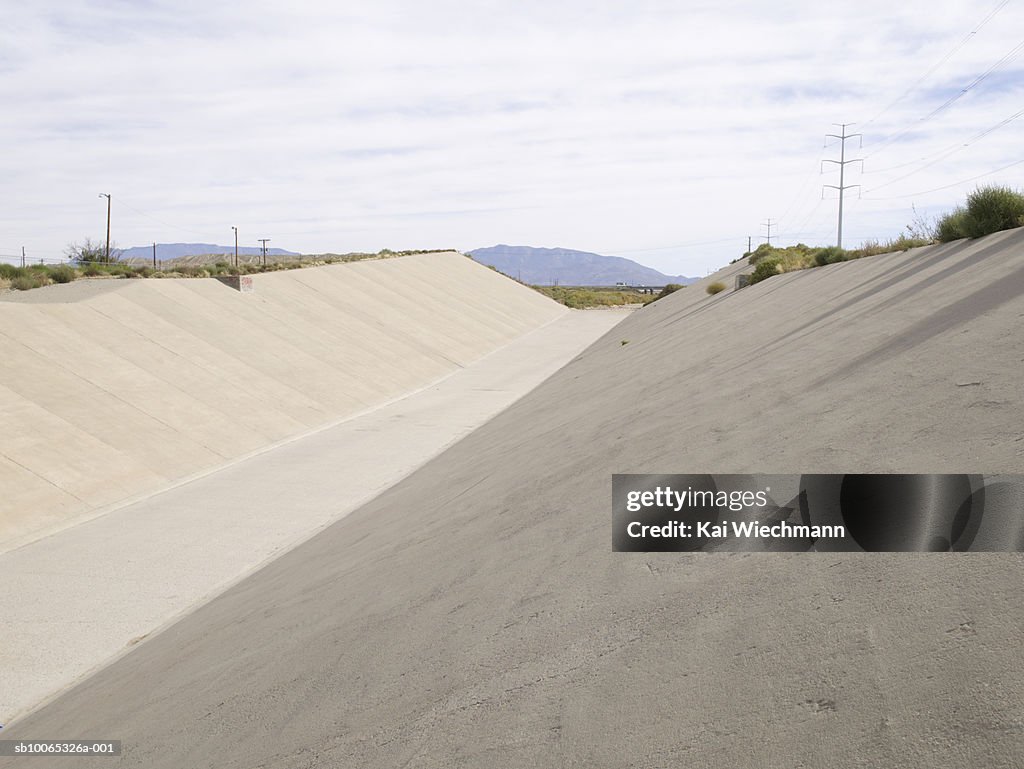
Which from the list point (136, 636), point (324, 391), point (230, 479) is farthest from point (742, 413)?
point (324, 391)

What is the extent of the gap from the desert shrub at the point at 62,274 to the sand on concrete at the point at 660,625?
108 ft

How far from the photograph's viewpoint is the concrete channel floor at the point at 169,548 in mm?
9656

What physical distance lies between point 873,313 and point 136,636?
9227 mm

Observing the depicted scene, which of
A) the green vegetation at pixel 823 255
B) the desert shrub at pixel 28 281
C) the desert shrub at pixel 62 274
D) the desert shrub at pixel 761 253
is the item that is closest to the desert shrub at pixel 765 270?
the green vegetation at pixel 823 255

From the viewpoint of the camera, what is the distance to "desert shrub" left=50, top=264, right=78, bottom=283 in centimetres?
3838

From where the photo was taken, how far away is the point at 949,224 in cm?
1456

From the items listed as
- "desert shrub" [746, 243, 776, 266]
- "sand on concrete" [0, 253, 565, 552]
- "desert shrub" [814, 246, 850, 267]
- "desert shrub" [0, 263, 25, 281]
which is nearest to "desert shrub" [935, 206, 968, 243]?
"desert shrub" [814, 246, 850, 267]

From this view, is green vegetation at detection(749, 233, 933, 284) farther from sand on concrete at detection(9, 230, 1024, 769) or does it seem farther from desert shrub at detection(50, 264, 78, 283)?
desert shrub at detection(50, 264, 78, 283)

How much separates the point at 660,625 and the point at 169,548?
1072 cm

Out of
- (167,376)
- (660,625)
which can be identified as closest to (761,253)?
(167,376)

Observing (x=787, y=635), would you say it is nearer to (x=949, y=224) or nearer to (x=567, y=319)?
(x=949, y=224)

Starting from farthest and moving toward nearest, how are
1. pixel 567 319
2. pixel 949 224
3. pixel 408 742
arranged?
pixel 567 319, pixel 949 224, pixel 408 742

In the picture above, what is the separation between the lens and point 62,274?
127 ft

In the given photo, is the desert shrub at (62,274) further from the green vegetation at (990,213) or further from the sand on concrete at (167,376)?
the green vegetation at (990,213)
